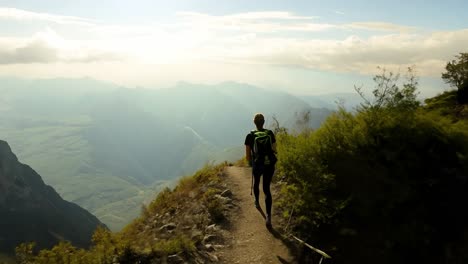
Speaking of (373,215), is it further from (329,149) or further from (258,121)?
(258,121)

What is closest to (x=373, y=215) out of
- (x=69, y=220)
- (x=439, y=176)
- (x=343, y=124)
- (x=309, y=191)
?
(x=309, y=191)

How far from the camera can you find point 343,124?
13305mm

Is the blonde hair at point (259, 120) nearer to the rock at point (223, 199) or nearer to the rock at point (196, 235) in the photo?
the rock at point (196, 235)

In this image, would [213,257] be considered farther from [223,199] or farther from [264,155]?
[223,199]

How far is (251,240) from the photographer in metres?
11.3

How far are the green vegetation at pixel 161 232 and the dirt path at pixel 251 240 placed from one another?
907 millimetres

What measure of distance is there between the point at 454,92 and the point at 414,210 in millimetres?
11331

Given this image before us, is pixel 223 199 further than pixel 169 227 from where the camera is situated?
Yes

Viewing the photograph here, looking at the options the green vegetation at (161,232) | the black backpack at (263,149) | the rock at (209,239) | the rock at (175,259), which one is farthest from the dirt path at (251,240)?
the black backpack at (263,149)

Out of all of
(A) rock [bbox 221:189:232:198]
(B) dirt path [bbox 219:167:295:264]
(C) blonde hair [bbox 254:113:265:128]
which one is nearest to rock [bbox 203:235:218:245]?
(B) dirt path [bbox 219:167:295:264]

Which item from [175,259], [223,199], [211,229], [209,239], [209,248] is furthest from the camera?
[223,199]

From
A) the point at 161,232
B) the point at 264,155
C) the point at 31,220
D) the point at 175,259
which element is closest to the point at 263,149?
the point at 264,155

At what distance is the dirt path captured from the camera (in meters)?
10.2

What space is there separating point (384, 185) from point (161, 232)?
794 centimetres
